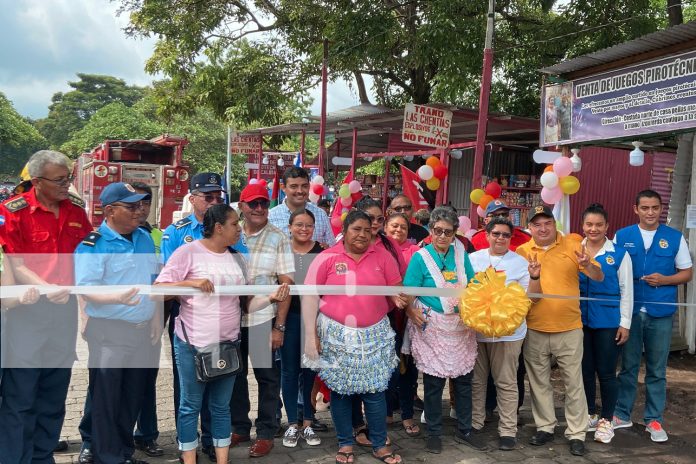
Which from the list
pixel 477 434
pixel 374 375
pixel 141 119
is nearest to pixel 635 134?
pixel 477 434

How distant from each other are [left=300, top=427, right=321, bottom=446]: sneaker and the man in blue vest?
247 cm

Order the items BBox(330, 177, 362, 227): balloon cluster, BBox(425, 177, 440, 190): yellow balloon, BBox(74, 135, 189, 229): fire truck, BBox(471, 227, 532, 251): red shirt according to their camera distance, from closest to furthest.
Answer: BBox(471, 227, 532, 251): red shirt < BBox(425, 177, 440, 190): yellow balloon < BBox(330, 177, 362, 227): balloon cluster < BBox(74, 135, 189, 229): fire truck

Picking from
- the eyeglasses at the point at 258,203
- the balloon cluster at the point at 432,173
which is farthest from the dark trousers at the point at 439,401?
the balloon cluster at the point at 432,173

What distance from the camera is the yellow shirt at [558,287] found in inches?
165

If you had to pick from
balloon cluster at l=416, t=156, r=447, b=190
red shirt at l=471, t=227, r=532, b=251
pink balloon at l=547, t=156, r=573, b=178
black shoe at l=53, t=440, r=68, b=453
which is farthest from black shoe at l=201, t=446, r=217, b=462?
balloon cluster at l=416, t=156, r=447, b=190

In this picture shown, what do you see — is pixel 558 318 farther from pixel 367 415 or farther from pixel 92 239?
pixel 92 239

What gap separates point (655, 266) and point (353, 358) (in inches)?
98.6

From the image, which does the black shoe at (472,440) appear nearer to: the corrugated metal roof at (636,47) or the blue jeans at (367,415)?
the blue jeans at (367,415)

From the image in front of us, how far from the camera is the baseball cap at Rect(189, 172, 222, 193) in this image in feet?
13.0

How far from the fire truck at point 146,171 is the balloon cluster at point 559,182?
10.9 meters

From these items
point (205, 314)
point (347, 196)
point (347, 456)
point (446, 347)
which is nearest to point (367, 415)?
point (347, 456)

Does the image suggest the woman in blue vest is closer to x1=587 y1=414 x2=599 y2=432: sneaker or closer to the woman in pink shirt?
x1=587 y1=414 x2=599 y2=432: sneaker

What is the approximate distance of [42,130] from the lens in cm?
6288

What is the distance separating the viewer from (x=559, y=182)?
5.95 metres
